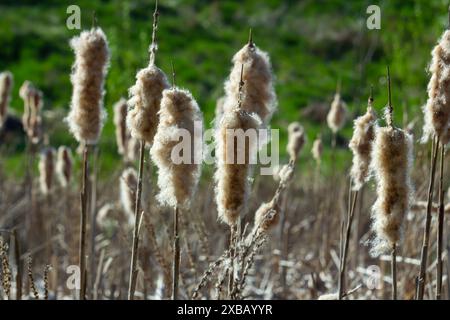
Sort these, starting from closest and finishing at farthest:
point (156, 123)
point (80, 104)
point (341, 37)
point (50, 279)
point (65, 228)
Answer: point (156, 123) → point (80, 104) → point (50, 279) → point (65, 228) → point (341, 37)

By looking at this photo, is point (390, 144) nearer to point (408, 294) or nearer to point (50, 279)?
point (408, 294)

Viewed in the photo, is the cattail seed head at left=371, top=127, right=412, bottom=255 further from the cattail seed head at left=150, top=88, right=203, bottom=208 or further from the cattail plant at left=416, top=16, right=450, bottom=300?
the cattail seed head at left=150, top=88, right=203, bottom=208

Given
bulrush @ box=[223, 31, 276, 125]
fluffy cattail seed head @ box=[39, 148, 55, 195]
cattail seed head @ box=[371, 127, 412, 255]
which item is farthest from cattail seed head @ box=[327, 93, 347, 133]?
cattail seed head @ box=[371, 127, 412, 255]

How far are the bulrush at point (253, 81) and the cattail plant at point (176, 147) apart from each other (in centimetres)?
39

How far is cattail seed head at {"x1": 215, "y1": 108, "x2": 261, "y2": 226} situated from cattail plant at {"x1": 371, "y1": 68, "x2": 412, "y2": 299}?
1.04 feet

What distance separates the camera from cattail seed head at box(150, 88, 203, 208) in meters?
1.63

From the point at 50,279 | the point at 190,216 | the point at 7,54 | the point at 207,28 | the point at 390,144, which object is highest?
the point at 207,28

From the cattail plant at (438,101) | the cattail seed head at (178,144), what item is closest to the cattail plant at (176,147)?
A: the cattail seed head at (178,144)

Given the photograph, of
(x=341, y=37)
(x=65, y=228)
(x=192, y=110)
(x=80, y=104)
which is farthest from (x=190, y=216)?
(x=341, y=37)

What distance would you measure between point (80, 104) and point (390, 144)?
0.88m

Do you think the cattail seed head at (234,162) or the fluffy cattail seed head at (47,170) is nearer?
the cattail seed head at (234,162)

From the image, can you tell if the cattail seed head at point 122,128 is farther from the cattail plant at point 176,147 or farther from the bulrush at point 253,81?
the cattail plant at point 176,147

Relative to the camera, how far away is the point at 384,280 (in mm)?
3117

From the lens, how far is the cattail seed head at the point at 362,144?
207cm
